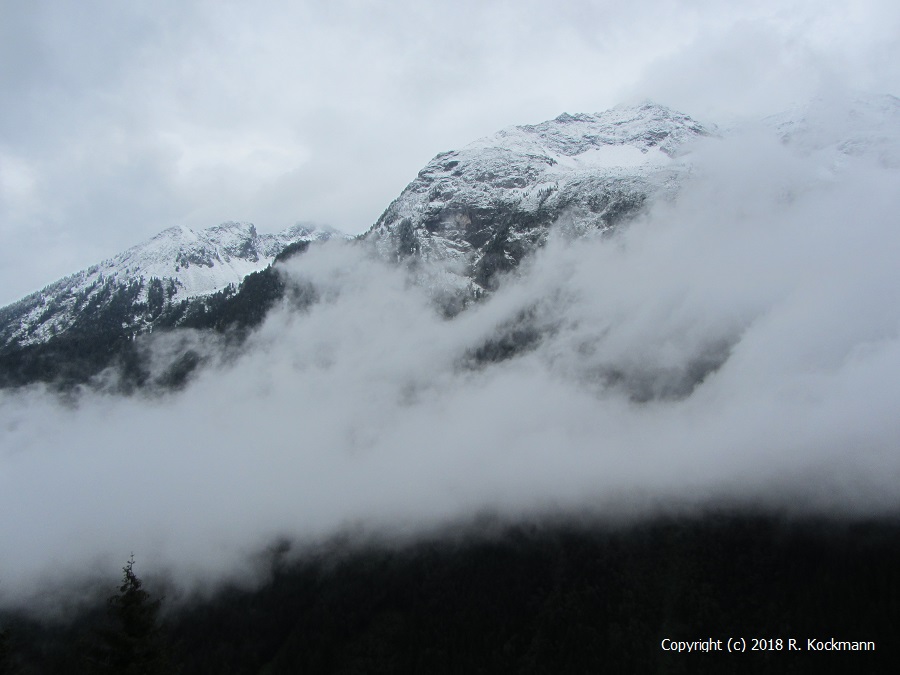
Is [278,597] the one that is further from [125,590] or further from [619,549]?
[125,590]

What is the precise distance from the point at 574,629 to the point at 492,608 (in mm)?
22957

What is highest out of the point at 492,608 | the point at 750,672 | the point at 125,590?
the point at 125,590

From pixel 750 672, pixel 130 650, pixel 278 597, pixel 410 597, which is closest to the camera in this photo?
pixel 130 650

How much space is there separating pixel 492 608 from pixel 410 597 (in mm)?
25236

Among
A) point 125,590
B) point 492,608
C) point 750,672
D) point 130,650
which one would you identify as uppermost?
point 125,590

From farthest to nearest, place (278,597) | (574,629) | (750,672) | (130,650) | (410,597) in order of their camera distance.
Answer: (278,597) → (410,597) → (574,629) → (750,672) → (130,650)

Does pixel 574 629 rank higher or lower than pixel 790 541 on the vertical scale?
lower

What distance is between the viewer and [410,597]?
7160 inches

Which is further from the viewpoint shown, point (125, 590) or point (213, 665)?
point (213, 665)

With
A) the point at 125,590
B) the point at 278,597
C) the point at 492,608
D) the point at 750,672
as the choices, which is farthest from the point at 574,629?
the point at 125,590

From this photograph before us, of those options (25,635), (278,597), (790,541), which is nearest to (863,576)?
(790,541)

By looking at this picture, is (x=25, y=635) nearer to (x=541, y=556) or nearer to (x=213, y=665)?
(x=213, y=665)

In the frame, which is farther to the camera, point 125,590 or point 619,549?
point 619,549

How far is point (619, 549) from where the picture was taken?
604 ft
